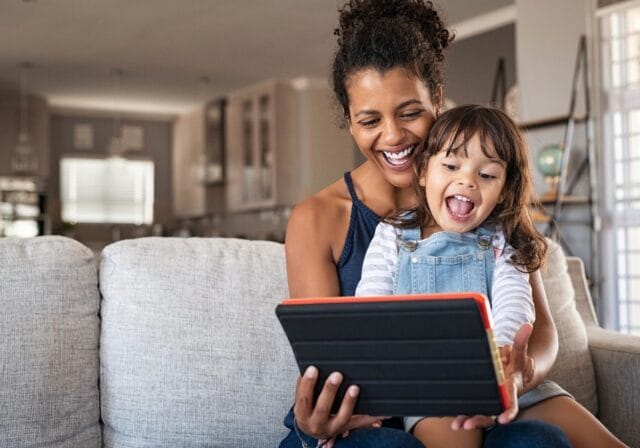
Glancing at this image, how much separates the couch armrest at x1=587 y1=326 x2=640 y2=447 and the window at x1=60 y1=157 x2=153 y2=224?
9.22 m

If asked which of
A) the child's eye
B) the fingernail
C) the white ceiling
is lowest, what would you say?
the fingernail

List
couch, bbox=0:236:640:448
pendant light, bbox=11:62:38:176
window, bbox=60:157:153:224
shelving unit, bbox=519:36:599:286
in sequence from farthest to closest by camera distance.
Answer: window, bbox=60:157:153:224 < pendant light, bbox=11:62:38:176 < shelving unit, bbox=519:36:599:286 < couch, bbox=0:236:640:448

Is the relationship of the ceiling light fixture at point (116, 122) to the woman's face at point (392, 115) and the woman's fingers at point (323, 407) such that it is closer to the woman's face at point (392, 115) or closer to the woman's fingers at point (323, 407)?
the woman's face at point (392, 115)

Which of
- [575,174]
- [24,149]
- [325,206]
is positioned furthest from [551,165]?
[24,149]

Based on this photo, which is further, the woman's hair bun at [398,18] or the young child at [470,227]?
the woman's hair bun at [398,18]

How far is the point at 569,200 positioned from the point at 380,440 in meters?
4.24

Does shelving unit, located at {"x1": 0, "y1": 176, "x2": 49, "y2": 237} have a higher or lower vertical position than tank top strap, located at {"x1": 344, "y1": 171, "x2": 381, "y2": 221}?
higher

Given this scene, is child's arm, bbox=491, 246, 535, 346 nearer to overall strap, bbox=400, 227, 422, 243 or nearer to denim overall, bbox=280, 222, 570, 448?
denim overall, bbox=280, 222, 570, 448

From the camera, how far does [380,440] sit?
1.34 m

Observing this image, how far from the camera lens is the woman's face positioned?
5.26 ft

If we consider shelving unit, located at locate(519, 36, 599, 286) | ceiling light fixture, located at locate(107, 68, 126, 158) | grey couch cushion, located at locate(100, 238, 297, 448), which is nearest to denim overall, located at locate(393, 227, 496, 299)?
grey couch cushion, located at locate(100, 238, 297, 448)

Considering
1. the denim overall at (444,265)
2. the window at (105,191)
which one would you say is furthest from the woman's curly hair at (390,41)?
the window at (105,191)

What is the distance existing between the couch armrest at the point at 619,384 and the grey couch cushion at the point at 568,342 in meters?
0.02

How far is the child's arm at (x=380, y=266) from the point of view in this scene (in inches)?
61.0
